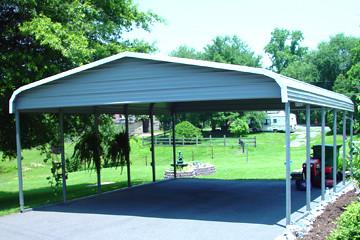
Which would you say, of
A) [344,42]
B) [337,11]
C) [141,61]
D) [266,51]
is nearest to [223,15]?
[337,11]

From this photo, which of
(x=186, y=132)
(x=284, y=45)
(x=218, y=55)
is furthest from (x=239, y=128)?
(x=284, y=45)

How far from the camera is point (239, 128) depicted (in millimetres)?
40500

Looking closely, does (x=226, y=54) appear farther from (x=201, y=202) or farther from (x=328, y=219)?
(x=328, y=219)

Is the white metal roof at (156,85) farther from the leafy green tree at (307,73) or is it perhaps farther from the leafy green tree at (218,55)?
the leafy green tree at (307,73)

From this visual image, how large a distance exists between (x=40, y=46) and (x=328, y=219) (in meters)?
8.38

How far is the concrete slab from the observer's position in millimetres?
7211

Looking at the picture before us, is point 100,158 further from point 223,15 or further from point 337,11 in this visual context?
point 223,15

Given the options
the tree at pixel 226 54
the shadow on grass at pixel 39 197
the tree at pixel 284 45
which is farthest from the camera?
Answer: the tree at pixel 284 45

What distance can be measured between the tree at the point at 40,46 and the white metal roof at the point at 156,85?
3.94 feet

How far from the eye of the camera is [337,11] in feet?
48.7

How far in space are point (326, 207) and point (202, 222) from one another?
108 inches

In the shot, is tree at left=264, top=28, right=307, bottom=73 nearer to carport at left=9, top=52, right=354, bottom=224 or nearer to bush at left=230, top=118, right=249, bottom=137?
bush at left=230, top=118, right=249, bottom=137

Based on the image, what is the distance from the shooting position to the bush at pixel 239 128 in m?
40.5

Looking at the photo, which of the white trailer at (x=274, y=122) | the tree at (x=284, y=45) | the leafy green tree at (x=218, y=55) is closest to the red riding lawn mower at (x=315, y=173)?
the leafy green tree at (x=218, y=55)
